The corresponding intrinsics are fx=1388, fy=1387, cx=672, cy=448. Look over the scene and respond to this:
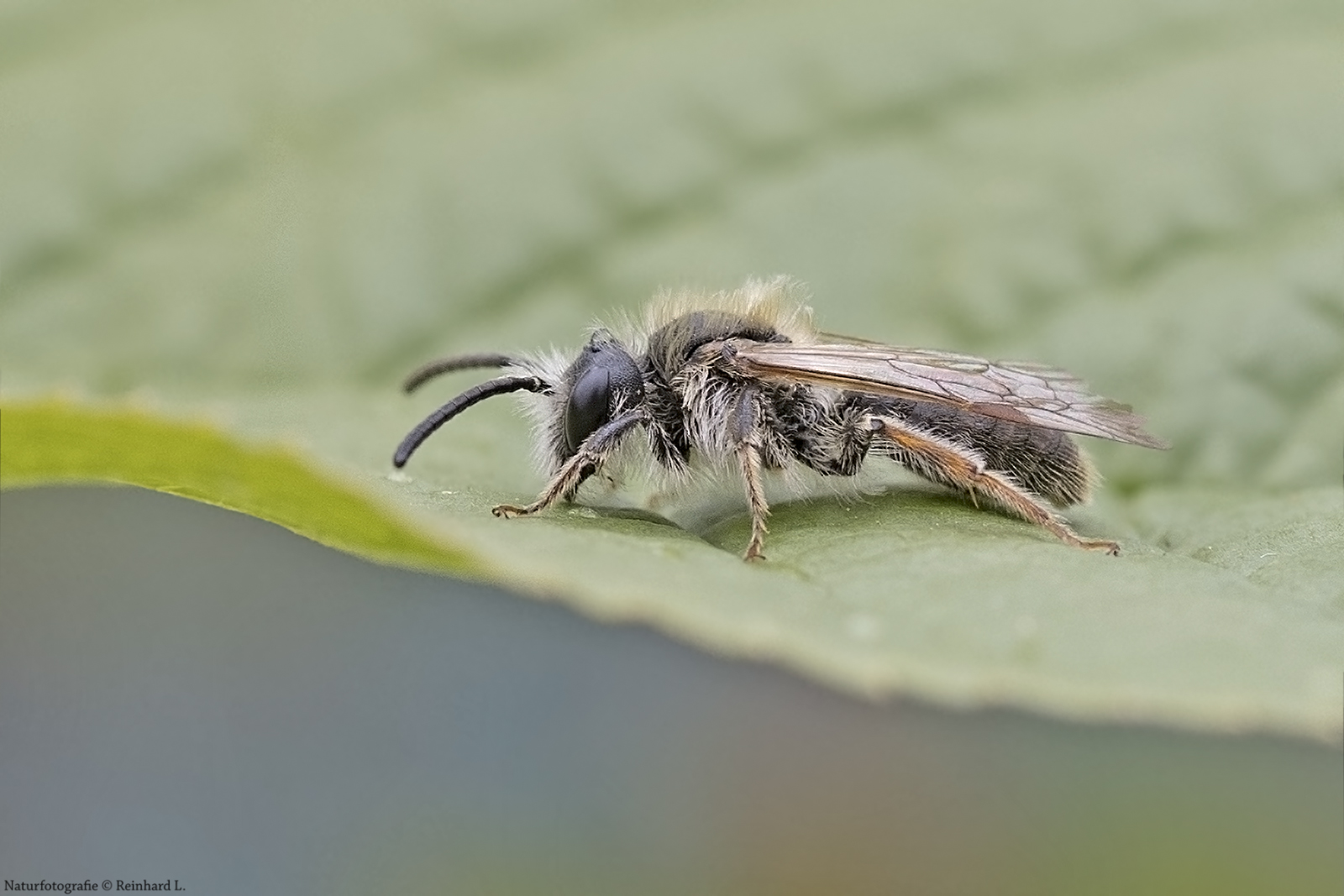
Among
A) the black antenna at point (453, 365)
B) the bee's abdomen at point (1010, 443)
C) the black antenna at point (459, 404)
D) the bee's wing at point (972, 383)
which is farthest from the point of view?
the bee's abdomen at point (1010, 443)

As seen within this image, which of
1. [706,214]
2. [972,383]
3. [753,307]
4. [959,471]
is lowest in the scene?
[959,471]

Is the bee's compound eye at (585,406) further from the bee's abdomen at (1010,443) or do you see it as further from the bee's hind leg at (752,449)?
the bee's abdomen at (1010,443)

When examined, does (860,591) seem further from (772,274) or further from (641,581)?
(772,274)

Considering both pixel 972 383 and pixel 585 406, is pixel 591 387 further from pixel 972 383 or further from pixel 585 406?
pixel 972 383

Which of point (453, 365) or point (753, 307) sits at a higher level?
point (753, 307)

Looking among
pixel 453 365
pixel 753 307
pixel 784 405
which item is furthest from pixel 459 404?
pixel 784 405

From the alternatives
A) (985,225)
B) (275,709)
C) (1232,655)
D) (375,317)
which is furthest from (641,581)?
(275,709)

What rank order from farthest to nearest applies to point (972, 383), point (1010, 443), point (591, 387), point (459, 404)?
point (1010, 443)
point (591, 387)
point (972, 383)
point (459, 404)

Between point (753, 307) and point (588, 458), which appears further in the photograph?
point (753, 307)

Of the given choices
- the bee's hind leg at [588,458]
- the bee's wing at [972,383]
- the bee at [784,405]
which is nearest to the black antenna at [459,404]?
the bee at [784,405]
